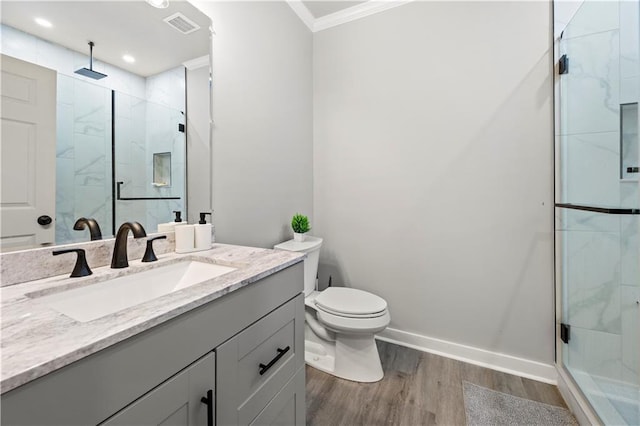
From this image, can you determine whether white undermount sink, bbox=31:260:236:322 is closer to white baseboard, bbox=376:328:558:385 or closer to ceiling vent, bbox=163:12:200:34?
ceiling vent, bbox=163:12:200:34

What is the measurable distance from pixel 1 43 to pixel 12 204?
44cm

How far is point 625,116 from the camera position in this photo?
112 cm

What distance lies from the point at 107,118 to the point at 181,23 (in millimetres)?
605

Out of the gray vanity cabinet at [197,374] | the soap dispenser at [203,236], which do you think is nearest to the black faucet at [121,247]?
the soap dispenser at [203,236]

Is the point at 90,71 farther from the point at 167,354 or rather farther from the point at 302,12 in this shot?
the point at 302,12

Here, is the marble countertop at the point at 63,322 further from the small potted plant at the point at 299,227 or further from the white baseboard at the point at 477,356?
the white baseboard at the point at 477,356

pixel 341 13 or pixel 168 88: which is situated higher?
pixel 341 13

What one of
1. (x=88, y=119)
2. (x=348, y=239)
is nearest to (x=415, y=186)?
(x=348, y=239)

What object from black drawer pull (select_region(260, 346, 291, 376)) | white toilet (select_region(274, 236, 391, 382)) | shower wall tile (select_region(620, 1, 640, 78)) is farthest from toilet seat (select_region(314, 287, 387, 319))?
shower wall tile (select_region(620, 1, 640, 78))

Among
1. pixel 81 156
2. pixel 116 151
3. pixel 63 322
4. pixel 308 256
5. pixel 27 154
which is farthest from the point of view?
pixel 308 256

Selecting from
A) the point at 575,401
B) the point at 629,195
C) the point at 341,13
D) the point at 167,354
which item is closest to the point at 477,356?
the point at 575,401

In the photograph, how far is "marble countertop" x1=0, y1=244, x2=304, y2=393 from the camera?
1.38 feet

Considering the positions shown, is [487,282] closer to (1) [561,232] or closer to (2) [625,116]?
(1) [561,232]

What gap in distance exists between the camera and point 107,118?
0.98m
